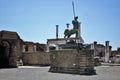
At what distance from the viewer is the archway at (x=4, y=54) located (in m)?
27.8

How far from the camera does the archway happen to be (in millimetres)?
27780

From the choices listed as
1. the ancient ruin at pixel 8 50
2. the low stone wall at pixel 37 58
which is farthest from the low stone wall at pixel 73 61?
the low stone wall at pixel 37 58

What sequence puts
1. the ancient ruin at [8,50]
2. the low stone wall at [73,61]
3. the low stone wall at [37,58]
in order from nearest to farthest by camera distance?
the low stone wall at [73,61] < the ancient ruin at [8,50] < the low stone wall at [37,58]

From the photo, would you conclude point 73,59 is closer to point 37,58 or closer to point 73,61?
point 73,61

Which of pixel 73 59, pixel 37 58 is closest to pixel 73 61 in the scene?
pixel 73 59

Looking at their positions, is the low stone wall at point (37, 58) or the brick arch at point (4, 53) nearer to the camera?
the brick arch at point (4, 53)

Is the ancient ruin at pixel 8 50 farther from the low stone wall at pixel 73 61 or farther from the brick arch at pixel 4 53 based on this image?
the low stone wall at pixel 73 61

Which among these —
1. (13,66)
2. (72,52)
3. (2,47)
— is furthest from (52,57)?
(2,47)

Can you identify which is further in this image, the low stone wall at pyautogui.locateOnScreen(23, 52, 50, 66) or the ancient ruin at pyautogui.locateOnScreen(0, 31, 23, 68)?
the low stone wall at pyautogui.locateOnScreen(23, 52, 50, 66)

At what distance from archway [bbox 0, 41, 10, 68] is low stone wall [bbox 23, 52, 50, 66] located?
546 cm

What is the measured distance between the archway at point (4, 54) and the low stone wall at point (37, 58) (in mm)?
5465

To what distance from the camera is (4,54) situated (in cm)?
2836

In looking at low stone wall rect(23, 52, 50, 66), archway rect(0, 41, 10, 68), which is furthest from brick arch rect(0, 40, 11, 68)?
low stone wall rect(23, 52, 50, 66)

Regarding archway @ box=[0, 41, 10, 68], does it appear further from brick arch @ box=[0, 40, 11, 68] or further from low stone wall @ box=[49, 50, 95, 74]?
low stone wall @ box=[49, 50, 95, 74]
